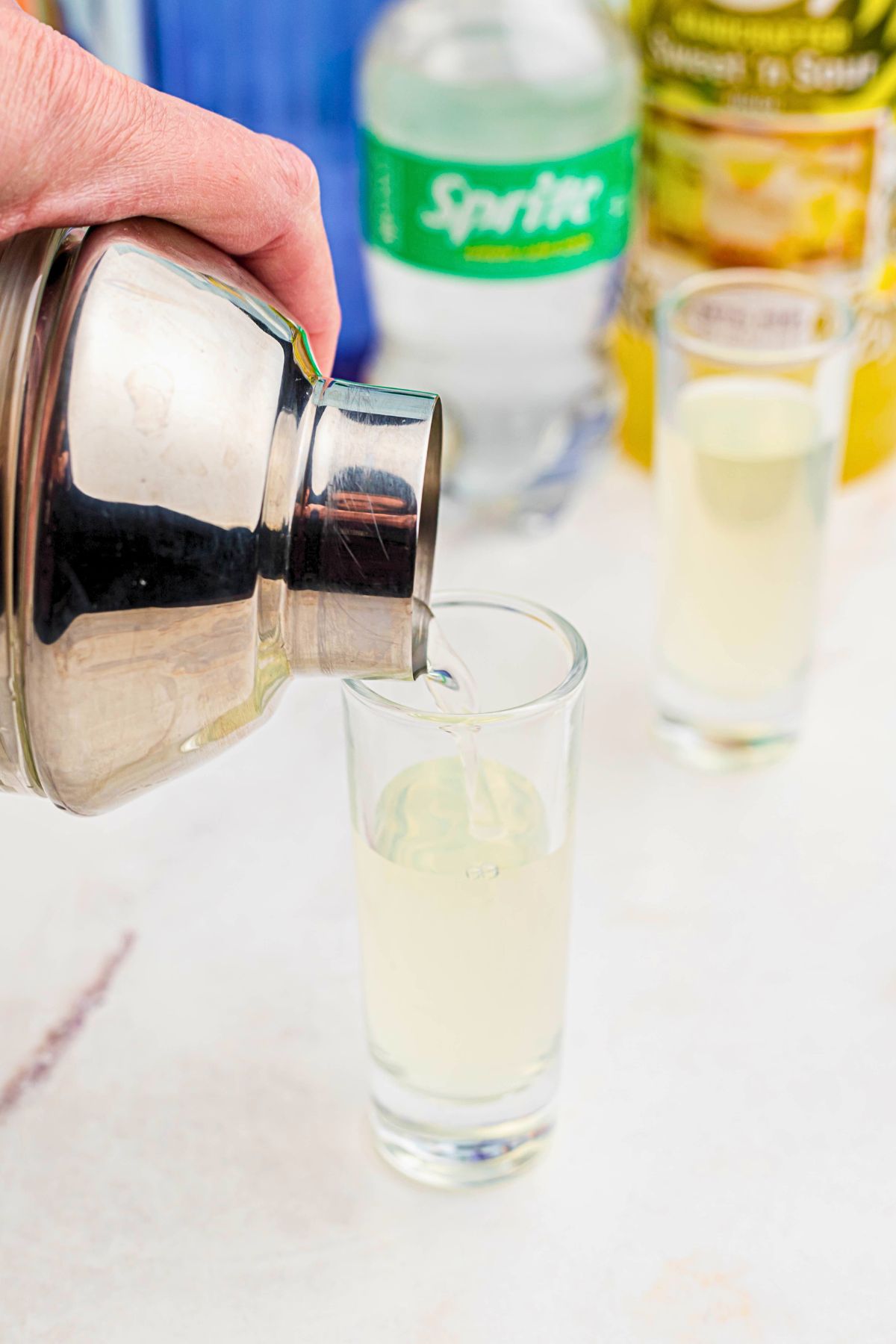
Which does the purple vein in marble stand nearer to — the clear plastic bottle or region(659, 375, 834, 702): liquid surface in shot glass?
region(659, 375, 834, 702): liquid surface in shot glass

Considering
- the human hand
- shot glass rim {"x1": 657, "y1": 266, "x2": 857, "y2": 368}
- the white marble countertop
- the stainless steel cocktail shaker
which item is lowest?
the white marble countertop

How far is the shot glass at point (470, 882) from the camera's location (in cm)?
47

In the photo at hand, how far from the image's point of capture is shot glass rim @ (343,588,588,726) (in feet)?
1.46

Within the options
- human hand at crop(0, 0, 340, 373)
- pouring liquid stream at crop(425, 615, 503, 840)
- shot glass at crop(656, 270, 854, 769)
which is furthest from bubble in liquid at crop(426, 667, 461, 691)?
shot glass at crop(656, 270, 854, 769)

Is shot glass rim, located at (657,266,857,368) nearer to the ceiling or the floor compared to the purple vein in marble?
nearer to the ceiling

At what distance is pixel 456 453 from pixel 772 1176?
58 cm

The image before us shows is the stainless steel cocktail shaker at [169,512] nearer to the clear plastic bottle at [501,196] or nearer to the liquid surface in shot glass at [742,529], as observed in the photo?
the liquid surface in shot glass at [742,529]

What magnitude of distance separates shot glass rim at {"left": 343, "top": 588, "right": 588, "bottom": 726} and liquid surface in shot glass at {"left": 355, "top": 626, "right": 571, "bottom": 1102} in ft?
0.05

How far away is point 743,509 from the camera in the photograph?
2.29 ft

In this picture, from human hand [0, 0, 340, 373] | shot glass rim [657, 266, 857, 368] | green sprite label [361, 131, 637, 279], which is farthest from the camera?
green sprite label [361, 131, 637, 279]

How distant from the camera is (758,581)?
2.34ft

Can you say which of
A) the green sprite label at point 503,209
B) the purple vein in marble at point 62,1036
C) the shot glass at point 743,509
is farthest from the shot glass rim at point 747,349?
the purple vein in marble at point 62,1036

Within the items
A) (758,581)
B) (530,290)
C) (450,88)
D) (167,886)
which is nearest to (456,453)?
(530,290)

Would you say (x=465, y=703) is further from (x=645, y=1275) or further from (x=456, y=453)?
(x=456, y=453)
